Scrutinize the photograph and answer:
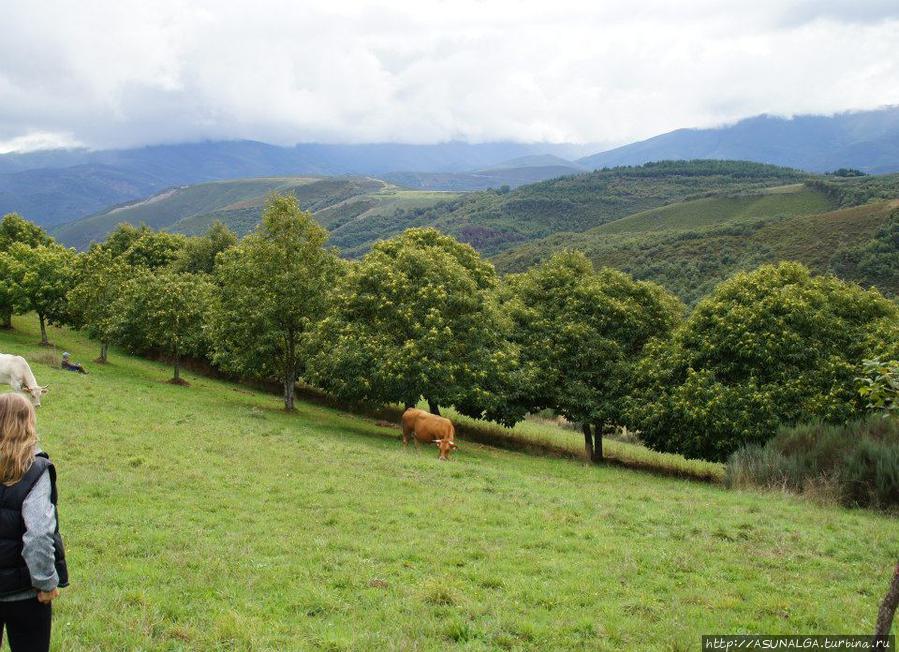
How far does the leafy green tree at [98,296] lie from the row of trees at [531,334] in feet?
4.96

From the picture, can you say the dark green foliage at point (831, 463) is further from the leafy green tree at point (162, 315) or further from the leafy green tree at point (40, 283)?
the leafy green tree at point (40, 283)

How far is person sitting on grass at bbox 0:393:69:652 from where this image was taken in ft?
17.7

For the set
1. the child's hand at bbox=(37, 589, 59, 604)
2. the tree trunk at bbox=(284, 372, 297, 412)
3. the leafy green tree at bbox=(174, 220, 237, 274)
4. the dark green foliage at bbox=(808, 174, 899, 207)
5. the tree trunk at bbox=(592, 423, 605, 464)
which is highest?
the dark green foliage at bbox=(808, 174, 899, 207)

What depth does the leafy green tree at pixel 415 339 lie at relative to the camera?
28.6 meters

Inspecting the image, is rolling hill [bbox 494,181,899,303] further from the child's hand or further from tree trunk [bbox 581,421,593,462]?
the child's hand

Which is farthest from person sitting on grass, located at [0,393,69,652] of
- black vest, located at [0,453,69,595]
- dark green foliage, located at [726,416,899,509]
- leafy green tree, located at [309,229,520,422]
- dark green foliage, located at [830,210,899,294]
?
dark green foliage, located at [830,210,899,294]

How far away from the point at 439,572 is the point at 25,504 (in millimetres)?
6943

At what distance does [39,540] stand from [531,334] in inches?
1158

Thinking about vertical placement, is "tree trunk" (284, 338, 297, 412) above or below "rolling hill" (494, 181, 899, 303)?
below

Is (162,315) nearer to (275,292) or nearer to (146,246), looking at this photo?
(275,292)

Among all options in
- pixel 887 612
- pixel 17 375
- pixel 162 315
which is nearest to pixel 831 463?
pixel 887 612

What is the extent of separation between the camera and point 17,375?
21.5 metres

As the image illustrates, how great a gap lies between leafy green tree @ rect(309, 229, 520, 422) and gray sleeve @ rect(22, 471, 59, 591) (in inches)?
875

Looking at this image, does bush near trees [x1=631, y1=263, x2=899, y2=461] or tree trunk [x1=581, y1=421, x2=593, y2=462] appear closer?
bush near trees [x1=631, y1=263, x2=899, y2=461]
